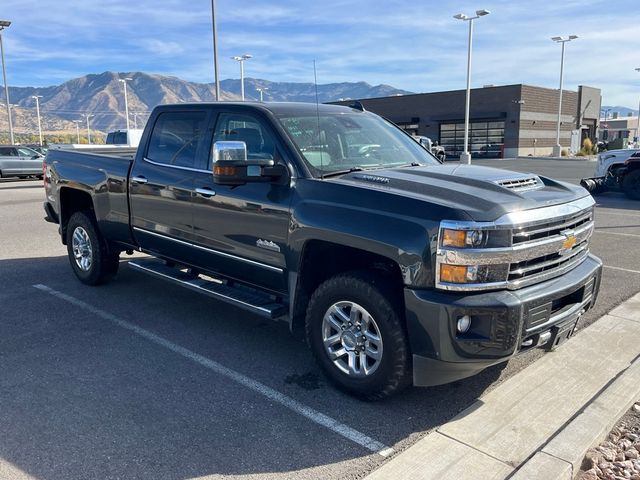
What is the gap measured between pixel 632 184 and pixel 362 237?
1417 centimetres

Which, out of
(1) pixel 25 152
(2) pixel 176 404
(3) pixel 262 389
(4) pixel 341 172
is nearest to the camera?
(2) pixel 176 404

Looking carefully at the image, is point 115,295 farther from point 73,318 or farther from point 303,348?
point 303,348

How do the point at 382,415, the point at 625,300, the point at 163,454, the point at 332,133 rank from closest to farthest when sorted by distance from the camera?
the point at 163,454, the point at 382,415, the point at 332,133, the point at 625,300

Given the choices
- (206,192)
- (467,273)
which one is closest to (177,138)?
(206,192)

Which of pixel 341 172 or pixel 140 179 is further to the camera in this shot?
pixel 140 179

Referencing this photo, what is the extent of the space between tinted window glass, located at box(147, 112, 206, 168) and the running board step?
1.02m

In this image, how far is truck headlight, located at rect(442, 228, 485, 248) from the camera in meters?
3.34

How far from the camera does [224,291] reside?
4820 millimetres

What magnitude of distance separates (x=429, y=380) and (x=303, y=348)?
1.58 meters

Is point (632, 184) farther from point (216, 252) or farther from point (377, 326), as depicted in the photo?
point (377, 326)

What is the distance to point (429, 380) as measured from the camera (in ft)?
11.6

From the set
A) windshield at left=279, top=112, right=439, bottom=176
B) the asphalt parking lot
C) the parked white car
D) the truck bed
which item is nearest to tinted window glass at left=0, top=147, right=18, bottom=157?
the parked white car

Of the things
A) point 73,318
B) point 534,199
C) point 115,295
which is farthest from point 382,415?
point 115,295

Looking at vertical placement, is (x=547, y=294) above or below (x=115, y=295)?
above
